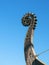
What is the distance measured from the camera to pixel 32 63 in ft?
51.5

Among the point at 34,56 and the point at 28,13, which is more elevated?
the point at 28,13

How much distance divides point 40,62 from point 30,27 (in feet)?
8.94

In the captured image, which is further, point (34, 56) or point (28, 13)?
point (28, 13)

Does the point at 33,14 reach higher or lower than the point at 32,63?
higher

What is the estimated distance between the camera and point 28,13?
17.4 meters

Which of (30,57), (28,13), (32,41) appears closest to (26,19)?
(28,13)

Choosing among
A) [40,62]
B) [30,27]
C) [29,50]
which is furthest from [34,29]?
[40,62]

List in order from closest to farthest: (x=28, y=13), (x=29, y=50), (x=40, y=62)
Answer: (x=40, y=62), (x=29, y=50), (x=28, y=13)

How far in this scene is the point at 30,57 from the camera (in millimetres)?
16047

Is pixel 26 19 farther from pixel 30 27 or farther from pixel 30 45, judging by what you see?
pixel 30 45

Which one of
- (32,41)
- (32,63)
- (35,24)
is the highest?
(35,24)

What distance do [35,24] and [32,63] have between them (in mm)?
2635

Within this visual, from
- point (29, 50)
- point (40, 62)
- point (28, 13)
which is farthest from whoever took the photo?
point (28, 13)

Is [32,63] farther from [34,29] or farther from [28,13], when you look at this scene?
[28,13]
